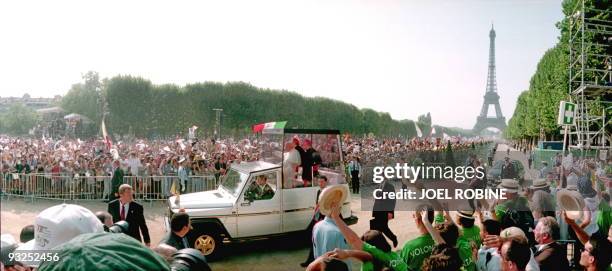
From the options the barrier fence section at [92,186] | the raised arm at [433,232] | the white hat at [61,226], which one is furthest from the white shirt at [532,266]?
the barrier fence section at [92,186]

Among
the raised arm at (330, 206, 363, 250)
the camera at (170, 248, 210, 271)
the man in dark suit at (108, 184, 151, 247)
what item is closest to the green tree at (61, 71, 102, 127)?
the man in dark suit at (108, 184, 151, 247)

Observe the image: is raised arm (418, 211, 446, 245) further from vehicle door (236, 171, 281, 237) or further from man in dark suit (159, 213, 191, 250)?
vehicle door (236, 171, 281, 237)

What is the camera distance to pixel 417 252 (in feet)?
12.7

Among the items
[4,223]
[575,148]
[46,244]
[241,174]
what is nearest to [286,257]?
[241,174]

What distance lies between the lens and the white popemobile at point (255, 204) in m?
7.92

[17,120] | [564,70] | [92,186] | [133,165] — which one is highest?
[564,70]

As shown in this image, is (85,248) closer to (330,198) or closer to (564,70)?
(330,198)

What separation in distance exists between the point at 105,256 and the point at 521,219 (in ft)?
20.0

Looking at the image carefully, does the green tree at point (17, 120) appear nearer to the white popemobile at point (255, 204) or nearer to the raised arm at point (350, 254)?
the white popemobile at point (255, 204)

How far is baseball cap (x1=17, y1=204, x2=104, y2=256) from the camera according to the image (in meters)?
2.07

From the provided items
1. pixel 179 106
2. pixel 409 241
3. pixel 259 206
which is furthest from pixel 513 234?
pixel 179 106

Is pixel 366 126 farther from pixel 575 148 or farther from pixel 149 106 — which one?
pixel 575 148

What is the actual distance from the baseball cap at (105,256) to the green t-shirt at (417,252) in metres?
3.25

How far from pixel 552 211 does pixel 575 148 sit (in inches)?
508
